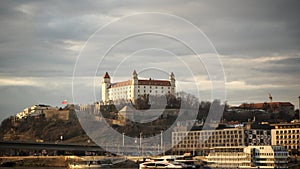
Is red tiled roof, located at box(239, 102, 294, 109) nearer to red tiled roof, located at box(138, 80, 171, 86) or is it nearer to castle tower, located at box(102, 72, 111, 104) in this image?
red tiled roof, located at box(138, 80, 171, 86)

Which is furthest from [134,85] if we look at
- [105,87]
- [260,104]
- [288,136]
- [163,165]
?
[163,165]

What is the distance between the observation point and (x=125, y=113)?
152 meters

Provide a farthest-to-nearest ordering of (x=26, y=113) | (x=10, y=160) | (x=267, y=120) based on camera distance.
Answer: (x=26, y=113) < (x=267, y=120) < (x=10, y=160)

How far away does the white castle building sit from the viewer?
568ft

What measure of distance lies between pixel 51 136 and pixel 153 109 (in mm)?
28581

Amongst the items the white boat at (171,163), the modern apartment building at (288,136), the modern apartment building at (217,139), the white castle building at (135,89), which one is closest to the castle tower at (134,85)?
the white castle building at (135,89)

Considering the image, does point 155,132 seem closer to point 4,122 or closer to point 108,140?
point 108,140

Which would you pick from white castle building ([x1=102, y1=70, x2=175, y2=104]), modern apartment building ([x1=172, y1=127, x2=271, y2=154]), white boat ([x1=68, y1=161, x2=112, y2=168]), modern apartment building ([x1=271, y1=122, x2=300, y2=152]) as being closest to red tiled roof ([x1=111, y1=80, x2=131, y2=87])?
white castle building ([x1=102, y1=70, x2=175, y2=104])

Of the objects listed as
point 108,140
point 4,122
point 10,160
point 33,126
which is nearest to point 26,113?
point 4,122

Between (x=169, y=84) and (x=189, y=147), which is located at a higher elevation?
(x=169, y=84)

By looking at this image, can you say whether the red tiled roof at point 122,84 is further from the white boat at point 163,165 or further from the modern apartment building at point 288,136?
the white boat at point 163,165

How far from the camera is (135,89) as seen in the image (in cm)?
17312

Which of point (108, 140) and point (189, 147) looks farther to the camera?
point (108, 140)

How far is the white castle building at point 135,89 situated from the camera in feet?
568
